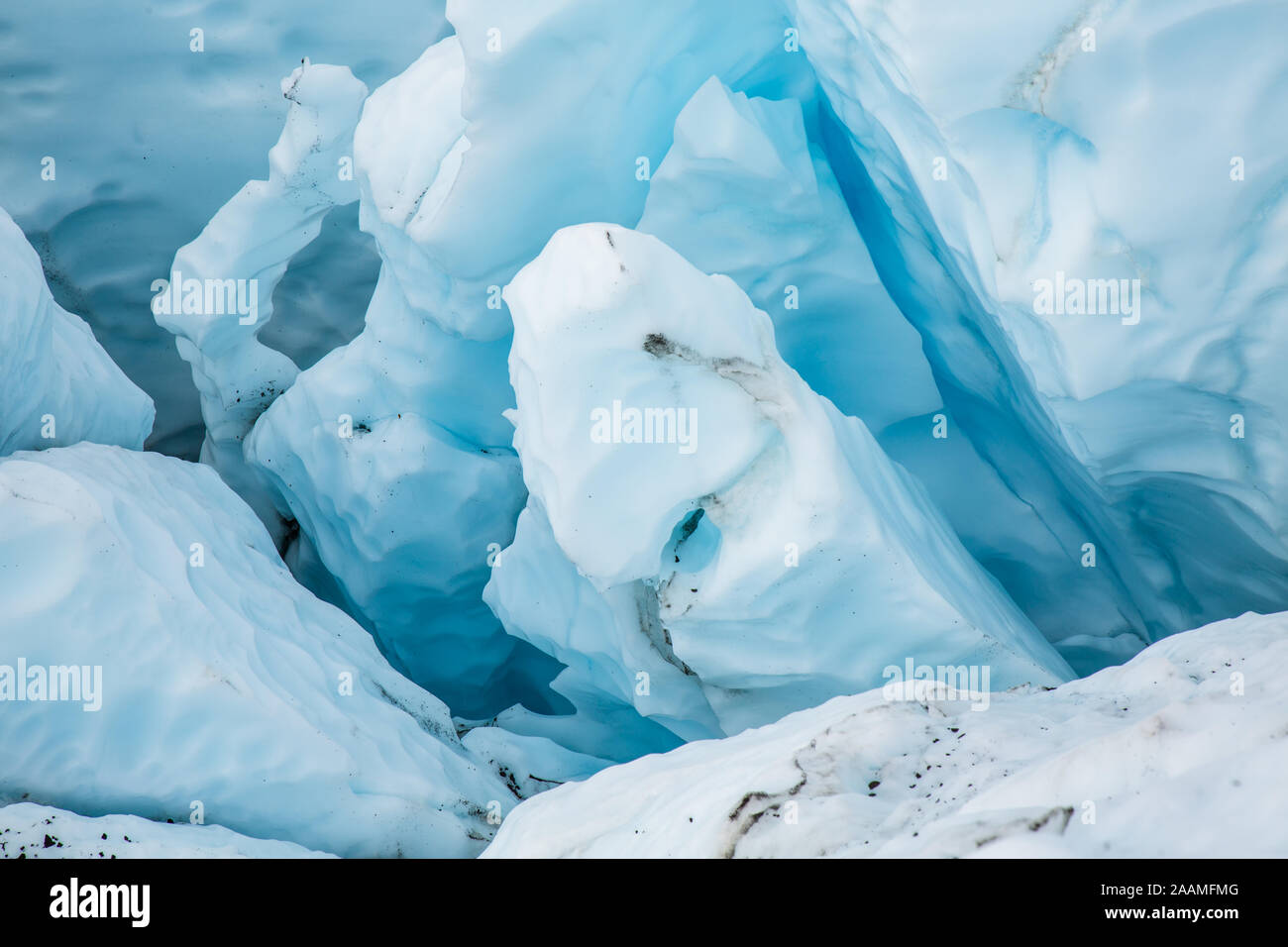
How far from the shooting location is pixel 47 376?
300 cm

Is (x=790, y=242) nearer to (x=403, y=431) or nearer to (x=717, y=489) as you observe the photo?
(x=717, y=489)

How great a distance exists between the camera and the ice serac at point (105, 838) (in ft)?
6.14

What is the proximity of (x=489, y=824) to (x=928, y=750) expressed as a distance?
47.8 inches

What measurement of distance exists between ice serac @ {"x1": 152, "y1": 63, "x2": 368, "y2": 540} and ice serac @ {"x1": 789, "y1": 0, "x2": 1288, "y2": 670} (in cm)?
163

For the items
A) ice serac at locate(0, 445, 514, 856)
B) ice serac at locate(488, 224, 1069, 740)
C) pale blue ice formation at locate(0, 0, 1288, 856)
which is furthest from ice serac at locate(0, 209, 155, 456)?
ice serac at locate(488, 224, 1069, 740)

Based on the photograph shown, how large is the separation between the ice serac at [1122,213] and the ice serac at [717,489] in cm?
56

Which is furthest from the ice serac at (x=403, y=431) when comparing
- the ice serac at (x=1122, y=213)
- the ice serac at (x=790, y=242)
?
the ice serac at (x=1122, y=213)

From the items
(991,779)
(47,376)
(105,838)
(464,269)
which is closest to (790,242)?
(464,269)

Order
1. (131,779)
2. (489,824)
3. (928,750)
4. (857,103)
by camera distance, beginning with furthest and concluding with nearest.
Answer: (857,103) < (489,824) < (131,779) < (928,750)

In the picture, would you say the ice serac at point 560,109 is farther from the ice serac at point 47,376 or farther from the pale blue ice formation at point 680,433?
the ice serac at point 47,376

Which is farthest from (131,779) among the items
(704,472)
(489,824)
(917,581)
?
(917,581)

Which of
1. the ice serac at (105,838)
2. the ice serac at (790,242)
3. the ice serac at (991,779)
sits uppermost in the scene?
the ice serac at (790,242)

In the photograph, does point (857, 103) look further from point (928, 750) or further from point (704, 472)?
point (928, 750)

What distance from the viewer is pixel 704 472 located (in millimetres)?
2400
